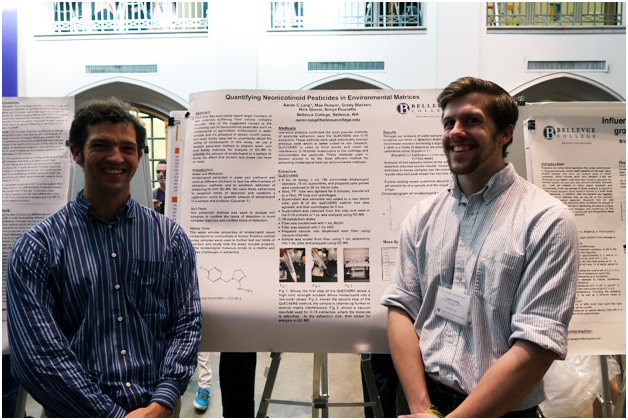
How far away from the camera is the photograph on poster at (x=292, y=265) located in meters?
1.90

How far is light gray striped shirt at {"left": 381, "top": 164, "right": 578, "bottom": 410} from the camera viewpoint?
4.02 ft

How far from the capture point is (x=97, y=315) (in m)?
1.44

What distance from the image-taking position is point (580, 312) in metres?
1.94

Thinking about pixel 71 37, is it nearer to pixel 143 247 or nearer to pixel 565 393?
pixel 143 247

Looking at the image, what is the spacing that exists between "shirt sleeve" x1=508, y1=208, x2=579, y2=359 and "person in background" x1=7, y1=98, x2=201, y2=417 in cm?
104

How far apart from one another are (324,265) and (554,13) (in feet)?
25.8

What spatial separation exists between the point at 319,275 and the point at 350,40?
6625 millimetres

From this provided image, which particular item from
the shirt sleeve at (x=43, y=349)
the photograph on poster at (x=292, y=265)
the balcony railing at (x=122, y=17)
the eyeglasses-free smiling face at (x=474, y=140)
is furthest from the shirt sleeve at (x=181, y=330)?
the balcony railing at (x=122, y=17)

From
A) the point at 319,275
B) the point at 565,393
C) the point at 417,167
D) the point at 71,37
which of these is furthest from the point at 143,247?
the point at 71,37

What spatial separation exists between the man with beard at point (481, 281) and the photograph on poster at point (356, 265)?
35 cm

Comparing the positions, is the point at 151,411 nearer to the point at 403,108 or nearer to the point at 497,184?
the point at 497,184

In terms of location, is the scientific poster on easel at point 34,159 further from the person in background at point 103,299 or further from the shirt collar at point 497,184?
the shirt collar at point 497,184

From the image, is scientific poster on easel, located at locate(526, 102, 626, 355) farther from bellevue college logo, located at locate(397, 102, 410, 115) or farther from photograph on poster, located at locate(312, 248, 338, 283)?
photograph on poster, located at locate(312, 248, 338, 283)

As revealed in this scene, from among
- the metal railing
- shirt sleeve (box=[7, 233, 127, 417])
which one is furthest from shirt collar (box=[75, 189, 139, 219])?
the metal railing
